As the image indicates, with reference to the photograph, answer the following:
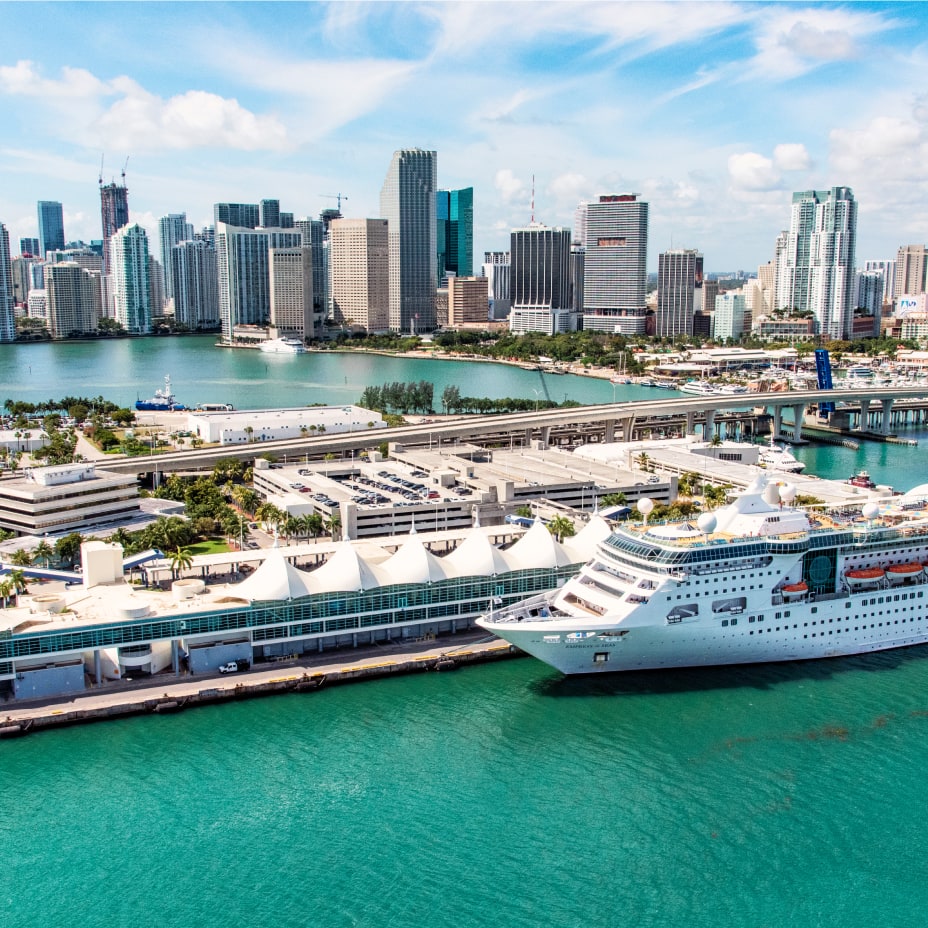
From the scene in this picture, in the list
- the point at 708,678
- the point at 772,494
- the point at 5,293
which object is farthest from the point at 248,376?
the point at 708,678

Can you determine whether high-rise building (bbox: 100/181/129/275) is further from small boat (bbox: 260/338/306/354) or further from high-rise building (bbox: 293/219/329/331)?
small boat (bbox: 260/338/306/354)

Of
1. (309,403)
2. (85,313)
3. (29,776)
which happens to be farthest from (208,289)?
(29,776)

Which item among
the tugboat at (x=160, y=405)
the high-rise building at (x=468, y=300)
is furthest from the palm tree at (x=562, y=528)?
the high-rise building at (x=468, y=300)

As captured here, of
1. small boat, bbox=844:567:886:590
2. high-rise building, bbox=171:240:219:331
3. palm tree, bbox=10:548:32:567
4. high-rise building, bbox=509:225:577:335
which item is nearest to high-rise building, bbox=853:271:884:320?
high-rise building, bbox=509:225:577:335

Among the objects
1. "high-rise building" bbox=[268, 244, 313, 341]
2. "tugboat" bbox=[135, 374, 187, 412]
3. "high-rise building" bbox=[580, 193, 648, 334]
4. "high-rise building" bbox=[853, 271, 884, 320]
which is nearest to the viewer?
"tugboat" bbox=[135, 374, 187, 412]

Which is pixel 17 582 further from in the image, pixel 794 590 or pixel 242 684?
pixel 794 590
